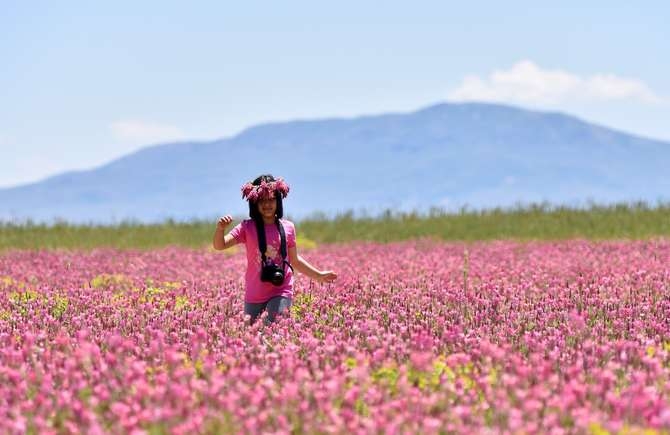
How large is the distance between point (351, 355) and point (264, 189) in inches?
99.0

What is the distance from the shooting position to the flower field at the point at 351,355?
5.23m

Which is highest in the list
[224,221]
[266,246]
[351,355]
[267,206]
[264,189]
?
[264,189]

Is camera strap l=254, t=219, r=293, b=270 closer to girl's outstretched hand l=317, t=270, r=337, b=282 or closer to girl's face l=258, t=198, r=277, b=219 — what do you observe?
girl's face l=258, t=198, r=277, b=219

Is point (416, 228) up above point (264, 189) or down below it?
below

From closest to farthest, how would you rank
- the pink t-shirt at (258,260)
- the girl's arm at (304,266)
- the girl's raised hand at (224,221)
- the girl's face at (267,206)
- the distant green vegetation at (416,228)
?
1. the girl's raised hand at (224,221)
2. the girl's face at (267,206)
3. the pink t-shirt at (258,260)
4. the girl's arm at (304,266)
5. the distant green vegetation at (416,228)

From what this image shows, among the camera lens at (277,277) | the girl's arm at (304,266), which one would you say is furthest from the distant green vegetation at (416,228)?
the camera lens at (277,277)

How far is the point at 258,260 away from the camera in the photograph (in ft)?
30.5

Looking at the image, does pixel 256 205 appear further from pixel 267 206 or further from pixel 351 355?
pixel 351 355

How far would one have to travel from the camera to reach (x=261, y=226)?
9281mm

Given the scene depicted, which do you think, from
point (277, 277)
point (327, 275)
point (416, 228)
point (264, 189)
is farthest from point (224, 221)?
point (416, 228)

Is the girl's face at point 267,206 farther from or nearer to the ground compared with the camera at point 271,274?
farther from the ground

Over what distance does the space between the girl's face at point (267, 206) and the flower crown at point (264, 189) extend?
0.18 ft

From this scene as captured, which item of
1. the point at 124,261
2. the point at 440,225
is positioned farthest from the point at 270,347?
the point at 440,225

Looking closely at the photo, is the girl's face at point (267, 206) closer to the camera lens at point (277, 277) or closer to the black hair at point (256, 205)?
the black hair at point (256, 205)
